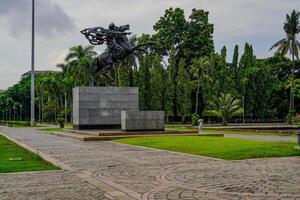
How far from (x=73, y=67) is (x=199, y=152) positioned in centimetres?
4810

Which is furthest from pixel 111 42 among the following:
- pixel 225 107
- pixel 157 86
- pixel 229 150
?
pixel 157 86

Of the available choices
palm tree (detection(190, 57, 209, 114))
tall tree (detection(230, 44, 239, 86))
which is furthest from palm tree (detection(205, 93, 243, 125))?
tall tree (detection(230, 44, 239, 86))

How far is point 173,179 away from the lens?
936 centimetres

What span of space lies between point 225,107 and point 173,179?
145ft

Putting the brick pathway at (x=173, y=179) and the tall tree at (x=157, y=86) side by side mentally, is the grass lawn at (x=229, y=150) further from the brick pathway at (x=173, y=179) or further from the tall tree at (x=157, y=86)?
the tall tree at (x=157, y=86)

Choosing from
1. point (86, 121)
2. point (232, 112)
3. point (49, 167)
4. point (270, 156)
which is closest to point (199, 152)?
point (270, 156)

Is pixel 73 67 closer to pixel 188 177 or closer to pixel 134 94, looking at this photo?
pixel 134 94

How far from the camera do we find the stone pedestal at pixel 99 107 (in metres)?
29.2

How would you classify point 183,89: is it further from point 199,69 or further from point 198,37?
point 198,37

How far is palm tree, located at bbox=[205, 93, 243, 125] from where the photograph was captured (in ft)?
173

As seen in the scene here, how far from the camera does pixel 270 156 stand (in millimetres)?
13625

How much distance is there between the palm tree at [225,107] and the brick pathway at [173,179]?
39985 millimetres

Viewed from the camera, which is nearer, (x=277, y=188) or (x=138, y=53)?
(x=277, y=188)

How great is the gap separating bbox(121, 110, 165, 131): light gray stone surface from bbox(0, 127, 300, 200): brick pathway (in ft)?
42.6
